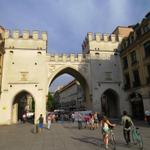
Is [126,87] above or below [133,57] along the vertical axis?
below

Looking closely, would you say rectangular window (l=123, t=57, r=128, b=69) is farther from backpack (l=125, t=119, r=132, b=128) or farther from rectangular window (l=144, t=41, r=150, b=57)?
backpack (l=125, t=119, r=132, b=128)

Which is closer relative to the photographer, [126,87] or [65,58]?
[126,87]

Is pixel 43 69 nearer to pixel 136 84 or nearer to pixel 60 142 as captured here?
pixel 136 84

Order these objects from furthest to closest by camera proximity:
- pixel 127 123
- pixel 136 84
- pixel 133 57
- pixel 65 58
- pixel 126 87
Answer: pixel 65 58, pixel 126 87, pixel 133 57, pixel 136 84, pixel 127 123

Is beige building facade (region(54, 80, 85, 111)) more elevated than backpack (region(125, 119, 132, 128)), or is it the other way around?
beige building facade (region(54, 80, 85, 111))

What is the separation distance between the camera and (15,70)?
27938 mm

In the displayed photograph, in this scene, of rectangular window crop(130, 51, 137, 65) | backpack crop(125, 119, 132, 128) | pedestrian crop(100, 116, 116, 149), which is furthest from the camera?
rectangular window crop(130, 51, 137, 65)

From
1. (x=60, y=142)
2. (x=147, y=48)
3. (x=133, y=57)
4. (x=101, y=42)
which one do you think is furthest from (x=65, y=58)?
(x=60, y=142)

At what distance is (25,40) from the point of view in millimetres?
29719

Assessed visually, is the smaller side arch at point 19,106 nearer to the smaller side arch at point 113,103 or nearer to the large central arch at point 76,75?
the large central arch at point 76,75

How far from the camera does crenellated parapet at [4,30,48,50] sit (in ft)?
95.3

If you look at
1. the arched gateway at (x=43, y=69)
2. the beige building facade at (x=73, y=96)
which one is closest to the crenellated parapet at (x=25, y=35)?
the arched gateway at (x=43, y=69)

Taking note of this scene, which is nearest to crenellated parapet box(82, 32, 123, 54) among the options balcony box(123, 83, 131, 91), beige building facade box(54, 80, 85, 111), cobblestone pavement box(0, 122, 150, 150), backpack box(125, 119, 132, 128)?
balcony box(123, 83, 131, 91)

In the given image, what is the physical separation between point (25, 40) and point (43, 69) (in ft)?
17.4
